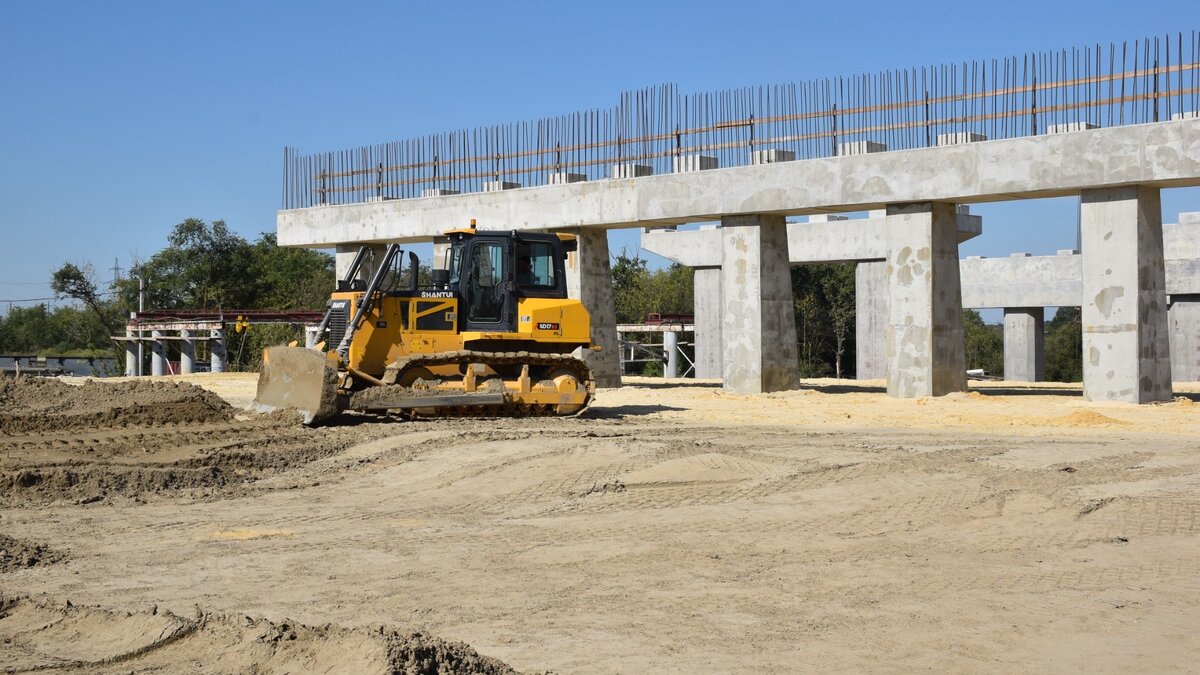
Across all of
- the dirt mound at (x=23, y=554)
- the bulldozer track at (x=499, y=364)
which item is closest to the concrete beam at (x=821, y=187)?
the bulldozer track at (x=499, y=364)

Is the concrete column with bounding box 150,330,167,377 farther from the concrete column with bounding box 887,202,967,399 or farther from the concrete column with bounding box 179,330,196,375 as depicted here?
the concrete column with bounding box 887,202,967,399

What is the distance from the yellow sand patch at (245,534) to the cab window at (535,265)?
10.2m

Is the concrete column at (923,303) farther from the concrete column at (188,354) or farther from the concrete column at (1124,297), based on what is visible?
the concrete column at (188,354)

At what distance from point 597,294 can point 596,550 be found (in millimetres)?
19733

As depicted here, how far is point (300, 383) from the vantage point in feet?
57.6

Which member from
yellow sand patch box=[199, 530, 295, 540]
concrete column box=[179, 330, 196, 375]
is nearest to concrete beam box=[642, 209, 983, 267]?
concrete column box=[179, 330, 196, 375]

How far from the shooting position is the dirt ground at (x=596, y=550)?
6129 millimetres

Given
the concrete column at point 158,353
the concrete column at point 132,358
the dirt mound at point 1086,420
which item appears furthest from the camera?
the concrete column at point 132,358

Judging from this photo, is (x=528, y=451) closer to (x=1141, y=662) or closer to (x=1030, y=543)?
(x=1030, y=543)

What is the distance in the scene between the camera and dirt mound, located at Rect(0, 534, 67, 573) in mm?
8203

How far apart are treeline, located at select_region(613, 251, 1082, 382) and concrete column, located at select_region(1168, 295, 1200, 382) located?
11161 mm

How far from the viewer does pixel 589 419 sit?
20047 millimetres

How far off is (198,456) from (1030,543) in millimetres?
9237

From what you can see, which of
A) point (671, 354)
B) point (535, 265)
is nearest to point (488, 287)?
point (535, 265)
